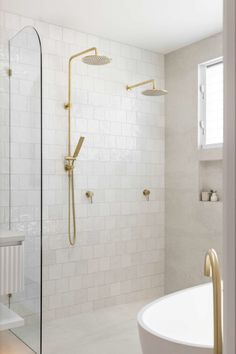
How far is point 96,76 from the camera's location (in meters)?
4.13

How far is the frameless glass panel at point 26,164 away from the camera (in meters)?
2.46

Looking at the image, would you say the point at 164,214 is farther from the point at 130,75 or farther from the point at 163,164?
the point at 130,75

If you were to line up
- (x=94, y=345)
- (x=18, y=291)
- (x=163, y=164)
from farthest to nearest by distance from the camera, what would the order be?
(x=163, y=164) < (x=94, y=345) < (x=18, y=291)

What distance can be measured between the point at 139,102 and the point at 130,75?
12.8 inches

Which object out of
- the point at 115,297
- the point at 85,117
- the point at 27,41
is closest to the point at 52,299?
the point at 115,297

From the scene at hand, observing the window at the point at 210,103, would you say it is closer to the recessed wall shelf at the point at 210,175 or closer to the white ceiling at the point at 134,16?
the recessed wall shelf at the point at 210,175

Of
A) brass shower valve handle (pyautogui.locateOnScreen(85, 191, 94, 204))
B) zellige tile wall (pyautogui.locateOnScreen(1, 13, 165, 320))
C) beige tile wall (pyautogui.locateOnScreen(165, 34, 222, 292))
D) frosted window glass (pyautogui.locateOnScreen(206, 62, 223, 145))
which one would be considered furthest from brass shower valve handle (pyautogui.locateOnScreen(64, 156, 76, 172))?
frosted window glass (pyautogui.locateOnScreen(206, 62, 223, 145))

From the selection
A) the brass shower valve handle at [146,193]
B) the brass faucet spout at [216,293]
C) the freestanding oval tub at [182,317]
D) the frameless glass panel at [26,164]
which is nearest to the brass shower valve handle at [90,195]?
the brass shower valve handle at [146,193]

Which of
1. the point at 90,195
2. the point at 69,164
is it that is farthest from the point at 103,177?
the point at 69,164

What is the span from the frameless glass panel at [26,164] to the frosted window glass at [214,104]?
7.50ft

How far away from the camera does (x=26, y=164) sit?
97.9 inches

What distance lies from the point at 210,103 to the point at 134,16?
127 centimetres

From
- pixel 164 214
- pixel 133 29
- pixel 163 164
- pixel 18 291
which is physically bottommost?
pixel 18 291

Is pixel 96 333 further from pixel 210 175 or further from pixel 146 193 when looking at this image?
pixel 210 175
